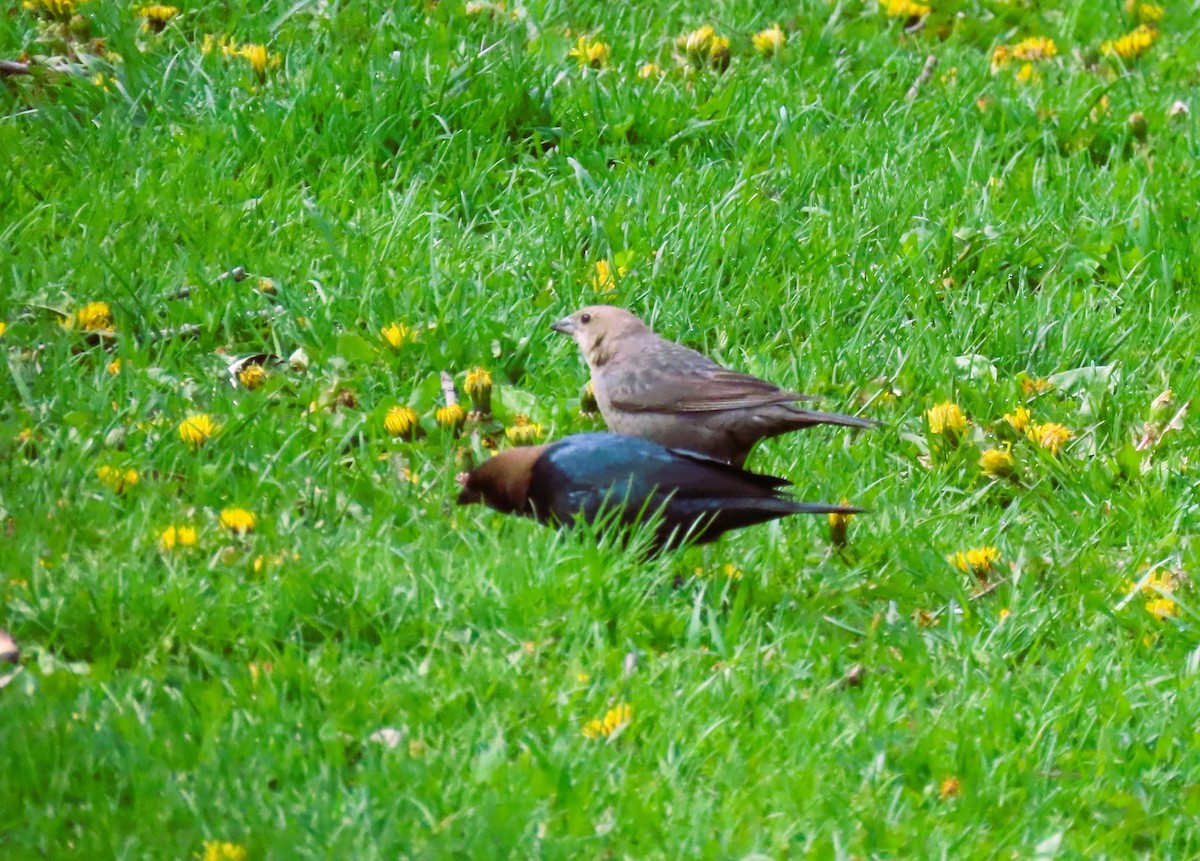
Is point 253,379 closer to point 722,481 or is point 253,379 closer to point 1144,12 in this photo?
point 722,481

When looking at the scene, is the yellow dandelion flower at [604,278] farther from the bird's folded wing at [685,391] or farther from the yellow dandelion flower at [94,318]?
the yellow dandelion flower at [94,318]

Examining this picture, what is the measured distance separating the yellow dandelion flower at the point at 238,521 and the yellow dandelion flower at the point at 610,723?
1.08 m

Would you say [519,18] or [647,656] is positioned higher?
[519,18]

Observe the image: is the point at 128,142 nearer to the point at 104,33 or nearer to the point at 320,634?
the point at 104,33

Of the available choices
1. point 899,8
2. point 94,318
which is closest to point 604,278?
point 94,318

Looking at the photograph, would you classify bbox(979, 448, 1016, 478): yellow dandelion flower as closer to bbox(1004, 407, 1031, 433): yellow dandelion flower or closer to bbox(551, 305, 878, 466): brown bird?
bbox(1004, 407, 1031, 433): yellow dandelion flower

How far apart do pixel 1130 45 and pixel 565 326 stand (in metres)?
3.66

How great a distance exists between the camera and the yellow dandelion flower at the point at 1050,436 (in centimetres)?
504

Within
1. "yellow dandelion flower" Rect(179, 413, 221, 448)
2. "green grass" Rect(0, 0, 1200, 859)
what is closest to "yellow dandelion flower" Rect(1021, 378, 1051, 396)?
"green grass" Rect(0, 0, 1200, 859)

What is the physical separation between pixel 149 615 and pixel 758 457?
2.06 metres

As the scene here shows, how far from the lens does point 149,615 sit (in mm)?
3662

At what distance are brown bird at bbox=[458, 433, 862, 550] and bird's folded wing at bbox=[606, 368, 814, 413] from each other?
23.6 inches

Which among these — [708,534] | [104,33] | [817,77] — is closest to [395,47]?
[104,33]

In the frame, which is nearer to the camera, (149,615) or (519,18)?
(149,615)
